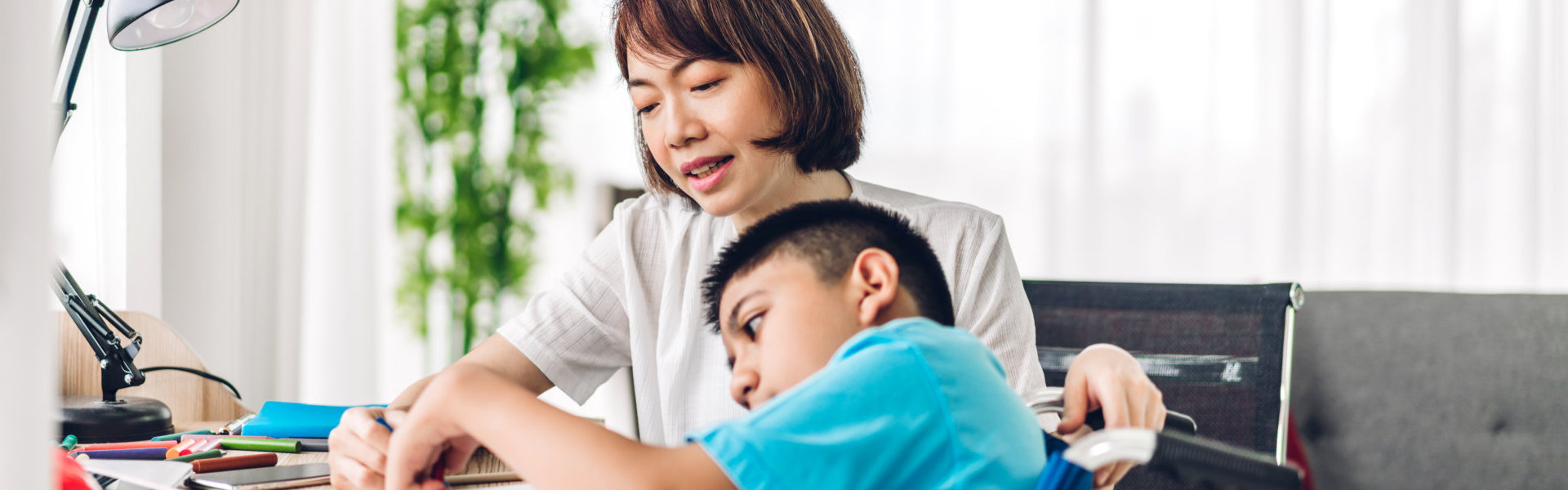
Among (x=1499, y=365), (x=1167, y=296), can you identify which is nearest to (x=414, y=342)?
(x=1167, y=296)

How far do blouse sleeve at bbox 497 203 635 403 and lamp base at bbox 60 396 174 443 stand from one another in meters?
0.33

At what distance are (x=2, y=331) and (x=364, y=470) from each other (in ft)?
1.17

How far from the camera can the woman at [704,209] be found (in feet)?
2.85

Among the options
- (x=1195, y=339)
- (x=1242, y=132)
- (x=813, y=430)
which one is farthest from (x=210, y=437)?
(x=1242, y=132)

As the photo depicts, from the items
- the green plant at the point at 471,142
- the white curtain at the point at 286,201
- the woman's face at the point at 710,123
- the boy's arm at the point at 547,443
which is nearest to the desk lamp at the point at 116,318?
the woman's face at the point at 710,123

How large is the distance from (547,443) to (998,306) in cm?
52

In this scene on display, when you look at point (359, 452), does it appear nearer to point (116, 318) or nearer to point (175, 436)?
point (175, 436)

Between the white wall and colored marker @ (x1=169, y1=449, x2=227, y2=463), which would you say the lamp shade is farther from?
the white wall

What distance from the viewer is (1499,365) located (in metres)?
1.69

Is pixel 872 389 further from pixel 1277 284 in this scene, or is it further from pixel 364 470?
pixel 1277 284

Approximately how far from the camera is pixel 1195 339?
3.71ft

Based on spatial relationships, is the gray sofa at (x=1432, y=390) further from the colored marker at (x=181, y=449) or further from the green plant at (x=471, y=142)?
the green plant at (x=471, y=142)

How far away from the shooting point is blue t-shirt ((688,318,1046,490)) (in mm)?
450

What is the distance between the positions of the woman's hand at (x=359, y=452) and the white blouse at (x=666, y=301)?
0.30 m
